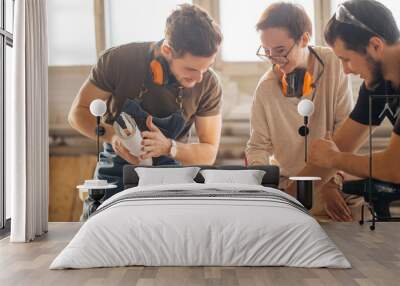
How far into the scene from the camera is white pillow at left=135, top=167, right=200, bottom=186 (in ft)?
21.6

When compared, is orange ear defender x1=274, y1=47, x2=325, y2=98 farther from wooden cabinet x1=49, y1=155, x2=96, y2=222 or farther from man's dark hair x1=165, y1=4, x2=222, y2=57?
wooden cabinet x1=49, y1=155, x2=96, y2=222

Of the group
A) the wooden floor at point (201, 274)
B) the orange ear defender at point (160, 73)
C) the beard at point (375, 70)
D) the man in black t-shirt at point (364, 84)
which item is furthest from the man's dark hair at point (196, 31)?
the wooden floor at point (201, 274)

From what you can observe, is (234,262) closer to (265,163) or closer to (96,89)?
(265,163)

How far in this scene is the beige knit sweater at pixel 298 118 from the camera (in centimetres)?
718

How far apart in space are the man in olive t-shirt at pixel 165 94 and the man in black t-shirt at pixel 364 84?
1451mm

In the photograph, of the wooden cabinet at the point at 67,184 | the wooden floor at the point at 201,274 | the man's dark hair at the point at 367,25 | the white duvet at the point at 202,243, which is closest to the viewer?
the wooden floor at the point at 201,274

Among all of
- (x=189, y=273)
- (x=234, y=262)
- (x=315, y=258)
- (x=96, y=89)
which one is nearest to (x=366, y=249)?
(x=315, y=258)

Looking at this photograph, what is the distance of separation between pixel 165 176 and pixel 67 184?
1610 mm

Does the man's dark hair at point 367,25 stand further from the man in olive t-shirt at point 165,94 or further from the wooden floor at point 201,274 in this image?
the wooden floor at point 201,274

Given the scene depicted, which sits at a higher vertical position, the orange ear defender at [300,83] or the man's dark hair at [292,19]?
the man's dark hair at [292,19]

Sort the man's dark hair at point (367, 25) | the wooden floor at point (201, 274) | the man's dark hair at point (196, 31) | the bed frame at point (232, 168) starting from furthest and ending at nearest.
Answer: the man's dark hair at point (196, 31) < the man's dark hair at point (367, 25) < the bed frame at point (232, 168) < the wooden floor at point (201, 274)

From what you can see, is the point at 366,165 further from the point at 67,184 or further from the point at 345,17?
the point at 67,184

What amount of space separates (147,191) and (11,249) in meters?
1.42

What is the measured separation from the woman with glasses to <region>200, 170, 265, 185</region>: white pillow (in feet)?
1.99
